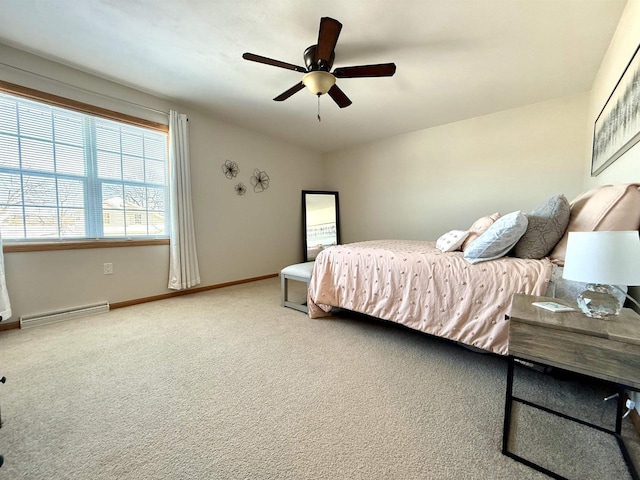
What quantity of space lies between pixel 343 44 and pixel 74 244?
331cm

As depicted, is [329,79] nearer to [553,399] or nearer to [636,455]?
[553,399]

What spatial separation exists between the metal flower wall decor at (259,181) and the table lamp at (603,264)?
4105 millimetres

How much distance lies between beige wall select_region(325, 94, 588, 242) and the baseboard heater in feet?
13.3

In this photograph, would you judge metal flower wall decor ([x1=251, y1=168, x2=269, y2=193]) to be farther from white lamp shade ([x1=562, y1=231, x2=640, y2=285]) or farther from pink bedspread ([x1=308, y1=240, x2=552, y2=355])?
white lamp shade ([x1=562, y1=231, x2=640, y2=285])

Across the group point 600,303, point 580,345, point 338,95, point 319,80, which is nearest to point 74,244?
point 319,80

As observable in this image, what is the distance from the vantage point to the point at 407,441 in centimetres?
119

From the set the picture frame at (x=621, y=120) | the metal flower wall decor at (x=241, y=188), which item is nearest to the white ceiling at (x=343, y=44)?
the picture frame at (x=621, y=120)

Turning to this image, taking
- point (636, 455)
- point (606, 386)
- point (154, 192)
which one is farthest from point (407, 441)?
point (154, 192)

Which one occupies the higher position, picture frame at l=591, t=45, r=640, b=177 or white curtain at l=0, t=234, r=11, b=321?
picture frame at l=591, t=45, r=640, b=177

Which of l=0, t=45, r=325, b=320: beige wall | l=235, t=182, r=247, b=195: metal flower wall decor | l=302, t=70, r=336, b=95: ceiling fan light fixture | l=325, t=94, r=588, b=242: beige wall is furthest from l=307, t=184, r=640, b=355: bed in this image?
l=235, t=182, r=247, b=195: metal flower wall decor

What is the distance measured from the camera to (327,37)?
6.00ft

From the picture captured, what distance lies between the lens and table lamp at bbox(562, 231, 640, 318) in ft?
3.12

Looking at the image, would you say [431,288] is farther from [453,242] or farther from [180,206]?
[180,206]

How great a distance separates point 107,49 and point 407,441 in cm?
368
